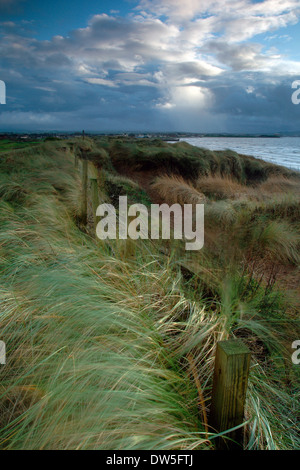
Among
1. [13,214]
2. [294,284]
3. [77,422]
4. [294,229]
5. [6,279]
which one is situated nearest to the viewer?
[77,422]

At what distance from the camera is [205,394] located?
1648 millimetres

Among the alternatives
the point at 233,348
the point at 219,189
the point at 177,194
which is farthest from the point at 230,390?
the point at 219,189

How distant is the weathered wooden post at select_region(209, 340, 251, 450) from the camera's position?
3.83ft

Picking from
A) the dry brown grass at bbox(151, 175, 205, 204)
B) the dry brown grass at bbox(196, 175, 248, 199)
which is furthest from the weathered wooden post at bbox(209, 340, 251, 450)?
the dry brown grass at bbox(196, 175, 248, 199)

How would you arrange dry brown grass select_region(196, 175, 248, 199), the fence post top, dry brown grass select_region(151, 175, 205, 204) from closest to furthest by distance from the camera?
the fence post top
dry brown grass select_region(151, 175, 205, 204)
dry brown grass select_region(196, 175, 248, 199)

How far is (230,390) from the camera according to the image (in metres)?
1.22

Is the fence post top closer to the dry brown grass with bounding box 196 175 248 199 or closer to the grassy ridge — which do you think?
the grassy ridge

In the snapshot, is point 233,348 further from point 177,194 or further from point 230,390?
point 177,194

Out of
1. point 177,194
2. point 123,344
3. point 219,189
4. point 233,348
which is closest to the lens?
point 233,348

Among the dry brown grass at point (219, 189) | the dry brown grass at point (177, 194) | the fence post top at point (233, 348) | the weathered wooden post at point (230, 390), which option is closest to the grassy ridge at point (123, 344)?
the weathered wooden post at point (230, 390)

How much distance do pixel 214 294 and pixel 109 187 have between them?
6.06 metres

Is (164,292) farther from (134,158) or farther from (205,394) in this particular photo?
(134,158)

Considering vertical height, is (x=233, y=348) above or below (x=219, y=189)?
below
